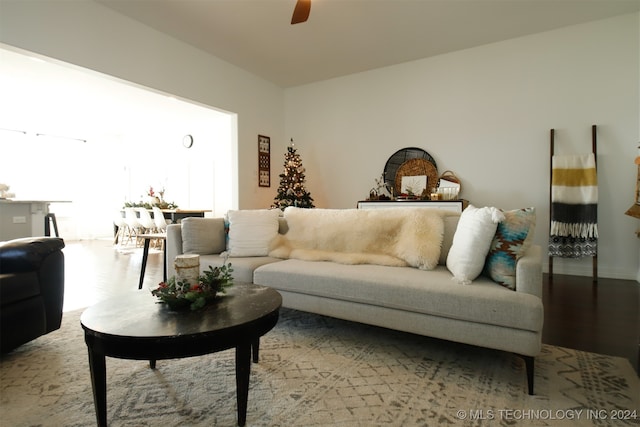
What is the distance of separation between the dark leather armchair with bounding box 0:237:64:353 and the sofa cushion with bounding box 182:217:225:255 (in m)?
0.85

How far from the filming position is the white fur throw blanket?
7.18 feet

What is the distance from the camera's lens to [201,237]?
2766 millimetres

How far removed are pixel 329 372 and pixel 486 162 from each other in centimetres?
388

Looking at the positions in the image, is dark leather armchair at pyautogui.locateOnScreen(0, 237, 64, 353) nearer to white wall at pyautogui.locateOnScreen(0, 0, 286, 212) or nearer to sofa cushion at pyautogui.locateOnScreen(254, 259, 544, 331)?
sofa cushion at pyautogui.locateOnScreen(254, 259, 544, 331)

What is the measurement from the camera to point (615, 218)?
3756 mm

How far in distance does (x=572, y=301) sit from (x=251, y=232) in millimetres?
2972

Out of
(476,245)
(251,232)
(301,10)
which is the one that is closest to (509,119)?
(301,10)

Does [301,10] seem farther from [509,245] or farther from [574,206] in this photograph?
[574,206]

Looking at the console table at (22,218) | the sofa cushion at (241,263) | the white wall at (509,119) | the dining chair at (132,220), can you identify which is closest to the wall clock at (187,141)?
the dining chair at (132,220)

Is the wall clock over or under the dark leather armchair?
over

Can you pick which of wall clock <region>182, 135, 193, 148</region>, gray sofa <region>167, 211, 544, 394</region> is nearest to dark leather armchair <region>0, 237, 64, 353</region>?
gray sofa <region>167, 211, 544, 394</region>

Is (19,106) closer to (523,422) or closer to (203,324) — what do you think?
(203,324)

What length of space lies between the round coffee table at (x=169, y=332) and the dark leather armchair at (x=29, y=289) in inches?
30.5

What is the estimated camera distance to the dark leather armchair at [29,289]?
1.76 metres
